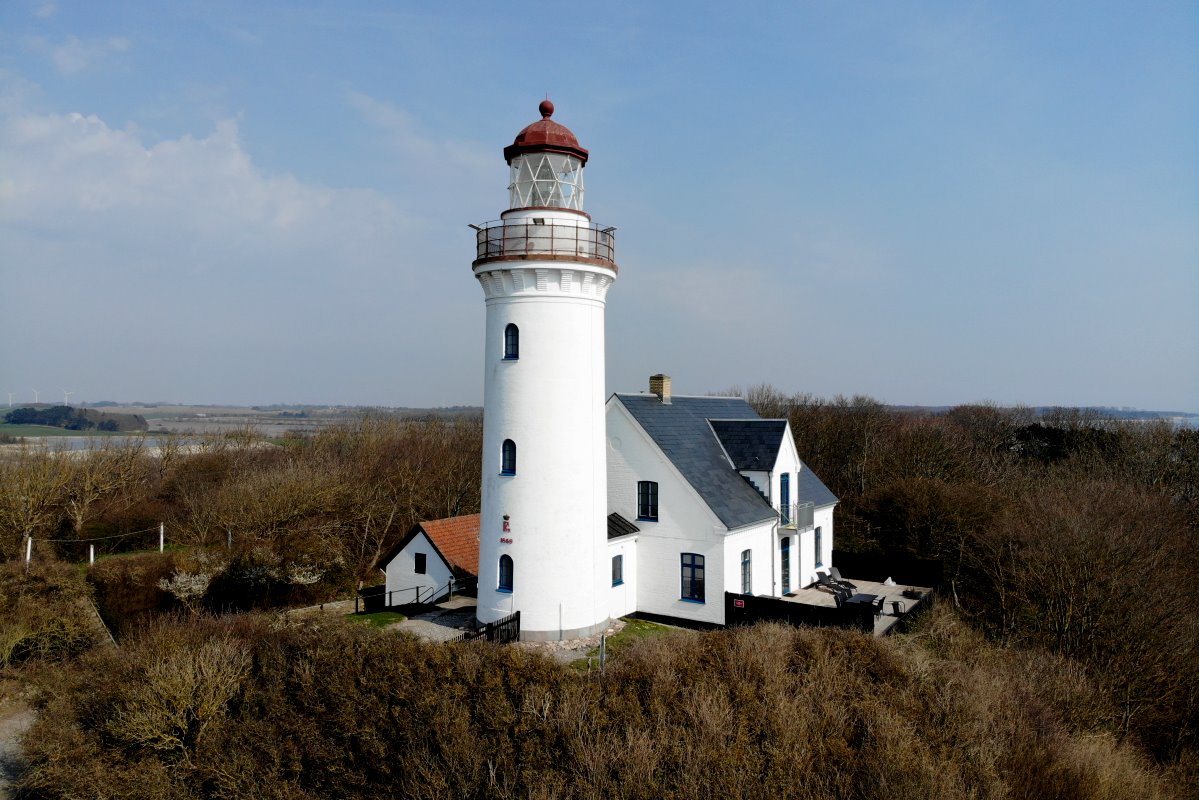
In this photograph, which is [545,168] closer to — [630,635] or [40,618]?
[630,635]

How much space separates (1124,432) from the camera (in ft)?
130

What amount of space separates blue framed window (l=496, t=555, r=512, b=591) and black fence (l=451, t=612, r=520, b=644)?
678 millimetres

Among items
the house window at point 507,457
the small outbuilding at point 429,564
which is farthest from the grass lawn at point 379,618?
the house window at point 507,457

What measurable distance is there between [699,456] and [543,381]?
254 inches

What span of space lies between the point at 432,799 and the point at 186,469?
36.8 m

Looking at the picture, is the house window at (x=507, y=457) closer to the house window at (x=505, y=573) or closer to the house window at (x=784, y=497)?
the house window at (x=505, y=573)

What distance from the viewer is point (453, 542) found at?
23.9 metres

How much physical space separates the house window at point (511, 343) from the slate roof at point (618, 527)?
560cm

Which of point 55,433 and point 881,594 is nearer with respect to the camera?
point 881,594

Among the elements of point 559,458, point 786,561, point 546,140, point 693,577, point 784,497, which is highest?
point 546,140

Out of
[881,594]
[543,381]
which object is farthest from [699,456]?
[881,594]

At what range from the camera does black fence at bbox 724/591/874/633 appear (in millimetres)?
17609

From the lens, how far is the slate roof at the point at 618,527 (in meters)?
19.4

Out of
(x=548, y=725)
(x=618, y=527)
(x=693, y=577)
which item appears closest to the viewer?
(x=548, y=725)
